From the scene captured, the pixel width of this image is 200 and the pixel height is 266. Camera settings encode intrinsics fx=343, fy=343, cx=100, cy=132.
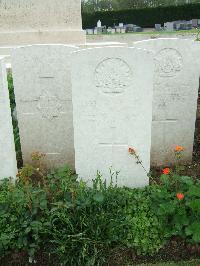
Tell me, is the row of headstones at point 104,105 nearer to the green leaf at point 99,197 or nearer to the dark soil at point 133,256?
the green leaf at point 99,197

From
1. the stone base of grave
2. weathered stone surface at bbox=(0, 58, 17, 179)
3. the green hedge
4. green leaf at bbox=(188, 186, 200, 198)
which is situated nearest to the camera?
green leaf at bbox=(188, 186, 200, 198)

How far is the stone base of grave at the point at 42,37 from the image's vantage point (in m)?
8.85

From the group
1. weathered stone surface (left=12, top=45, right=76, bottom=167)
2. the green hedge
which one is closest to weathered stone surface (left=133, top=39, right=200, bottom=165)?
weathered stone surface (left=12, top=45, right=76, bottom=167)

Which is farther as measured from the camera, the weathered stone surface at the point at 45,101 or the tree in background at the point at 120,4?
the tree in background at the point at 120,4

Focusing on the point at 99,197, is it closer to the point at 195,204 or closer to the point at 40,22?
the point at 195,204

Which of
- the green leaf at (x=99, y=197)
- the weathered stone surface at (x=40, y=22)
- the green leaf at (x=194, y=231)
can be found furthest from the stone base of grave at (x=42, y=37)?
the green leaf at (x=194, y=231)

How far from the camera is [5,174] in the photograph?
12.9ft

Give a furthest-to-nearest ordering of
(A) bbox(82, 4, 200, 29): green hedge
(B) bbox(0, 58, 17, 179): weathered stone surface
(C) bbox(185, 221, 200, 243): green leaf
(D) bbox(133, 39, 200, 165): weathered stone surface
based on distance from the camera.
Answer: (A) bbox(82, 4, 200, 29): green hedge
(D) bbox(133, 39, 200, 165): weathered stone surface
(B) bbox(0, 58, 17, 179): weathered stone surface
(C) bbox(185, 221, 200, 243): green leaf

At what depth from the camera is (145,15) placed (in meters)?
27.4

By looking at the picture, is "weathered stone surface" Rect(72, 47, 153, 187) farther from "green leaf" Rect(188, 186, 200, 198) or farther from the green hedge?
the green hedge

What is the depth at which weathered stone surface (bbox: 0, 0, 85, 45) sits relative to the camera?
8711mm

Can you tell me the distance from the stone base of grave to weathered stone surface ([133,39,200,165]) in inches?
196

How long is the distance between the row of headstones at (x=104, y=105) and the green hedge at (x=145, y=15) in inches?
960

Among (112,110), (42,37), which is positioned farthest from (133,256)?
(42,37)
